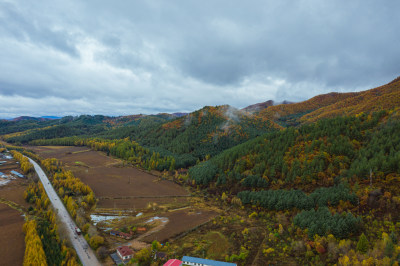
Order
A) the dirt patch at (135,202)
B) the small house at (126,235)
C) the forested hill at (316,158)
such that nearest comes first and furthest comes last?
1. the small house at (126,235)
2. the forested hill at (316,158)
3. the dirt patch at (135,202)

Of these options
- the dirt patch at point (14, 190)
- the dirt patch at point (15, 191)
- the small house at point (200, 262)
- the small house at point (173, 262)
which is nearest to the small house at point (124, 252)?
the small house at point (173, 262)

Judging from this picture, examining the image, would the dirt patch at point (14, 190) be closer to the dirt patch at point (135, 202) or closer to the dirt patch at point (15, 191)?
the dirt patch at point (15, 191)

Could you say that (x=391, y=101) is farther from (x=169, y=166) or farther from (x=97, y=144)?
(x=97, y=144)

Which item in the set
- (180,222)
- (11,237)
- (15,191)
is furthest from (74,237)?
(15,191)

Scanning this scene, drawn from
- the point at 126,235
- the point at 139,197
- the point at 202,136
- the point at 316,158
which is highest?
the point at 202,136

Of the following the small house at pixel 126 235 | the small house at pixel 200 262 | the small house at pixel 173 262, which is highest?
the small house at pixel 173 262

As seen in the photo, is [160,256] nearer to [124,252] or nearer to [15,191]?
[124,252]

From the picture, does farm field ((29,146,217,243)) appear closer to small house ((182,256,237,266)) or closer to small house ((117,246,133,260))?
small house ((117,246,133,260))
